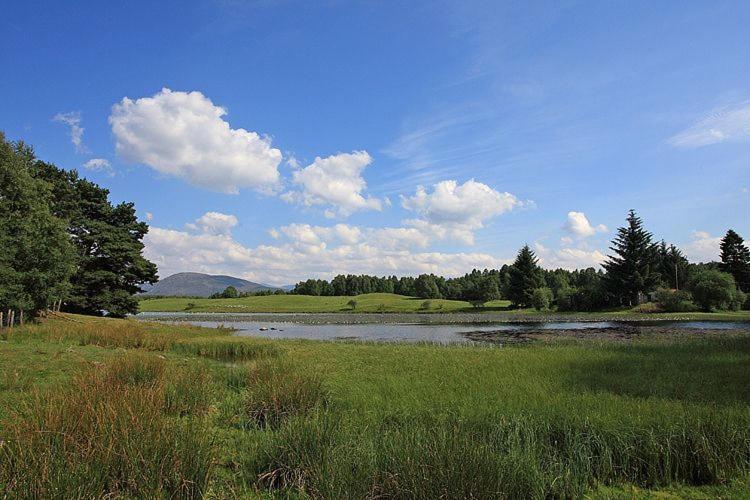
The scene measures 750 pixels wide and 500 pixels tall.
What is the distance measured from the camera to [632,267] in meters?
68.4

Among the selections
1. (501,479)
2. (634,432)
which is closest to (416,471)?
(501,479)

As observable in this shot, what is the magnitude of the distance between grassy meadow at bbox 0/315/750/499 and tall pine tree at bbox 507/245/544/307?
226 feet

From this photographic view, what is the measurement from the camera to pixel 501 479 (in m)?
4.88

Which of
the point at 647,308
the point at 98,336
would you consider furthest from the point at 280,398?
the point at 647,308

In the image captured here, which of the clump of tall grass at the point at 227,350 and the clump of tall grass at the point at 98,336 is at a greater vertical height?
the clump of tall grass at the point at 98,336

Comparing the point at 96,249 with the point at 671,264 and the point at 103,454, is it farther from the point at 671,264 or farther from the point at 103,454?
the point at 671,264

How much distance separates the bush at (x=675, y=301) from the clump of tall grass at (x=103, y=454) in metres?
68.4

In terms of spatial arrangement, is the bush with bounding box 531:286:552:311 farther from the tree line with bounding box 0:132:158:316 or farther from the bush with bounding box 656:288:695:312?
the tree line with bounding box 0:132:158:316

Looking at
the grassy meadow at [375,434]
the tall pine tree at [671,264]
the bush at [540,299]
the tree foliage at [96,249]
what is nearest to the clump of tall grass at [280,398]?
the grassy meadow at [375,434]

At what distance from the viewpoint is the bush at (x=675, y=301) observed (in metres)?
57.6

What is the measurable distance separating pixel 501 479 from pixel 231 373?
10.9 metres

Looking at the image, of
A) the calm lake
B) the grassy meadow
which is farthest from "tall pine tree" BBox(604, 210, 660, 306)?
the grassy meadow

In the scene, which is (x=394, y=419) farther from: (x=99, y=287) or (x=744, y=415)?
(x=99, y=287)

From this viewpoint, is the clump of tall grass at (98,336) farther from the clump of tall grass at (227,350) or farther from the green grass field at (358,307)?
the green grass field at (358,307)
